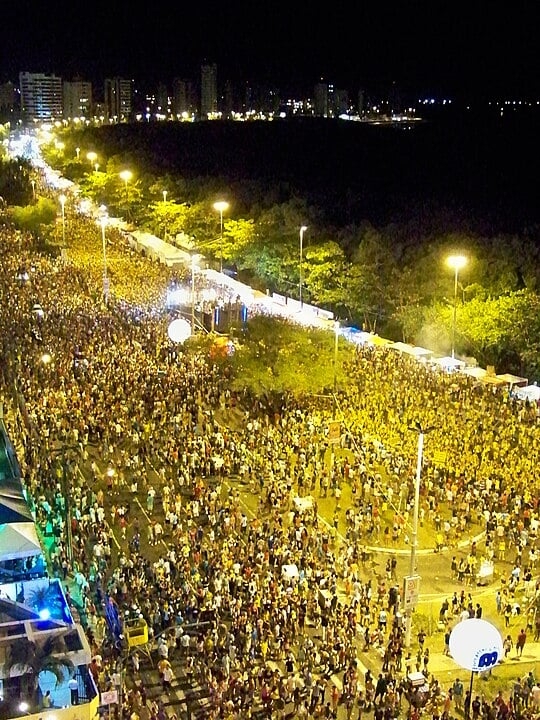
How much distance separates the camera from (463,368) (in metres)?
30.4

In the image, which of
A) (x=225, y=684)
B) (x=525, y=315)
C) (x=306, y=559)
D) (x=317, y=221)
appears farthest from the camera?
(x=317, y=221)

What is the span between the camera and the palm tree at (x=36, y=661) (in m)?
12.9

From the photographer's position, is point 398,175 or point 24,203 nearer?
point 24,203

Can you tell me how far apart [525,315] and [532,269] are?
7.11m

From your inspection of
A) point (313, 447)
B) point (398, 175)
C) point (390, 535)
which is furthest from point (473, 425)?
point (398, 175)

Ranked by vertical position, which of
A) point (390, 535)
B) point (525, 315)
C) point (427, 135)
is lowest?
point (390, 535)

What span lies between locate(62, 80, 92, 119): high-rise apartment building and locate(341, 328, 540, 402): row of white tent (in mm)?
171461

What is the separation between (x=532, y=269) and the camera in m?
39.5

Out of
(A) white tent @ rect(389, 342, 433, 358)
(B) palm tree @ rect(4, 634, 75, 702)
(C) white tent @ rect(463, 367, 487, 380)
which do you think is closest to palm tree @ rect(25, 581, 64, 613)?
(B) palm tree @ rect(4, 634, 75, 702)

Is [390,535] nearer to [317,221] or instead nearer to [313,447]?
[313,447]

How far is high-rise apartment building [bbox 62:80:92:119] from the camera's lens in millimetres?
189625

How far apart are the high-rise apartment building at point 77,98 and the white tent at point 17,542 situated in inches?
7330

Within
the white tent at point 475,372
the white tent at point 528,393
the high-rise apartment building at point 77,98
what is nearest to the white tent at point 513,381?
the white tent at point 528,393

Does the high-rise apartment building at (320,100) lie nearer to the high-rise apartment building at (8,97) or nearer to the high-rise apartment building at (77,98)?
the high-rise apartment building at (77,98)
